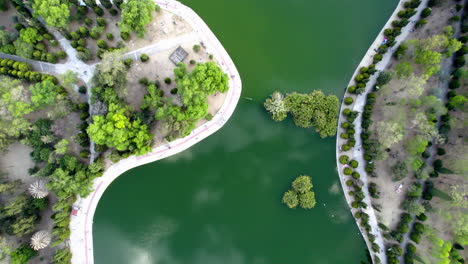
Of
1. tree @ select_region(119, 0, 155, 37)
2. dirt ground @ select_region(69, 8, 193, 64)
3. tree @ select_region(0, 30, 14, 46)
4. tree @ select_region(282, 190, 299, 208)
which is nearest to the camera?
tree @ select_region(119, 0, 155, 37)

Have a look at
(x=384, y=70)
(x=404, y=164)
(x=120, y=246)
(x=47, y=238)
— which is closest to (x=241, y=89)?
(x=384, y=70)

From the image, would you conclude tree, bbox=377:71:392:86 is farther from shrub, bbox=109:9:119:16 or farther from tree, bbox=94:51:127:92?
shrub, bbox=109:9:119:16

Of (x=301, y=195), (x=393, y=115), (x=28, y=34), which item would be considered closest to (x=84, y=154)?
(x=28, y=34)

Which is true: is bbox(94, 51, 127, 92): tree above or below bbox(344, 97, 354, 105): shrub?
below

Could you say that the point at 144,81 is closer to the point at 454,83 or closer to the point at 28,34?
the point at 28,34

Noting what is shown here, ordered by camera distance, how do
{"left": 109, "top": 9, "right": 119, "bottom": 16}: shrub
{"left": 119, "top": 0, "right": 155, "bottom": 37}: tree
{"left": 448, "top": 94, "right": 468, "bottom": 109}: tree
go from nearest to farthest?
1. {"left": 119, "top": 0, "right": 155, "bottom": 37}: tree
2. {"left": 448, "top": 94, "right": 468, "bottom": 109}: tree
3. {"left": 109, "top": 9, "right": 119, "bottom": 16}: shrub

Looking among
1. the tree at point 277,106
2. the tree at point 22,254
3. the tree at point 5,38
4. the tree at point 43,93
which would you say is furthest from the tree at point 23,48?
the tree at point 277,106

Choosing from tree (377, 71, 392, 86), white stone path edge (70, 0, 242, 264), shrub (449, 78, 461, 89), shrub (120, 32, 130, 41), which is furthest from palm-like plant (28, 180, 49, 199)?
shrub (449, 78, 461, 89)
